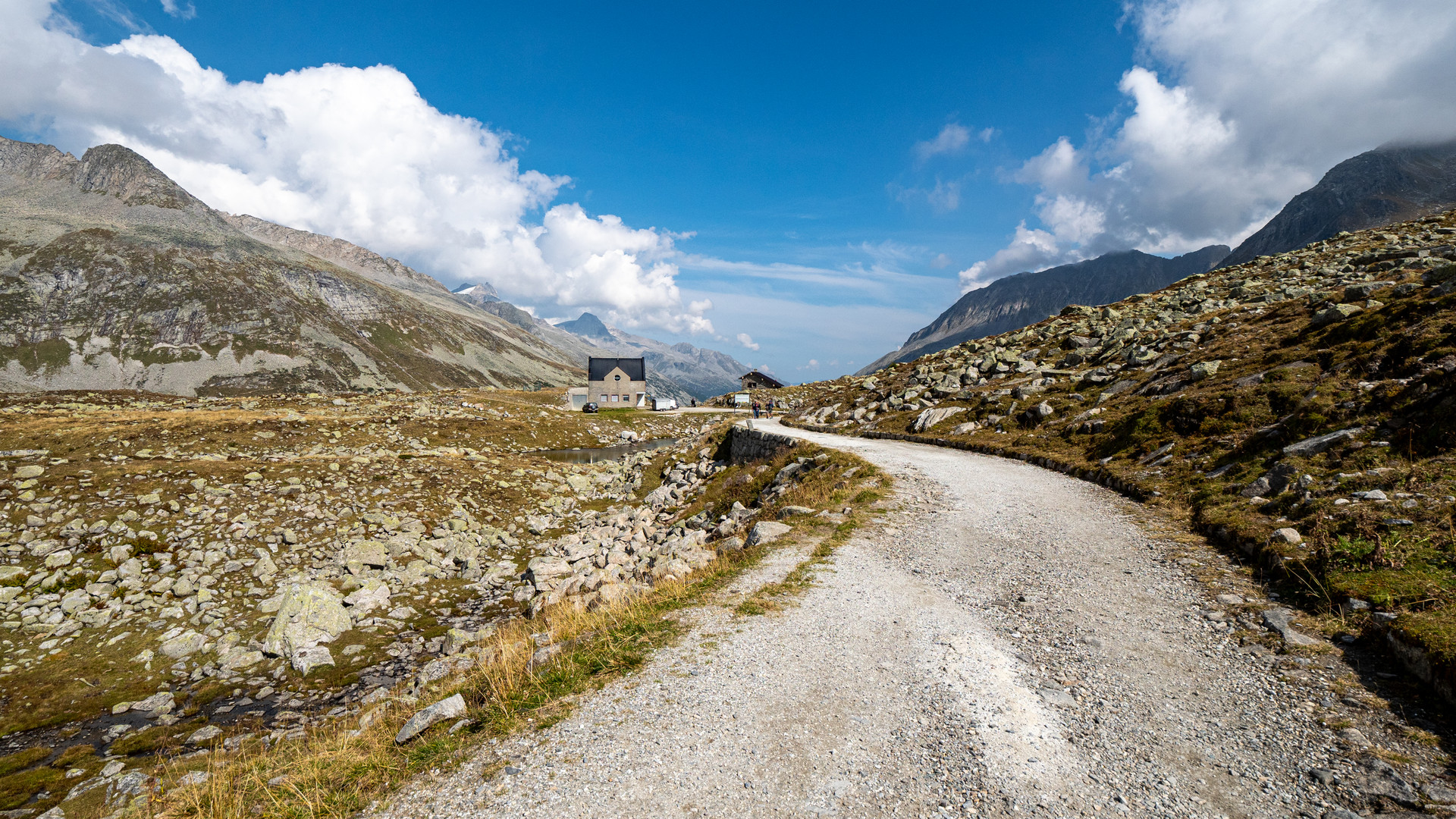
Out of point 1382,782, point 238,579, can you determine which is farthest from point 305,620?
point 1382,782

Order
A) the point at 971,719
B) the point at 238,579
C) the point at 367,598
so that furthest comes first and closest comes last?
1. the point at 238,579
2. the point at 367,598
3. the point at 971,719

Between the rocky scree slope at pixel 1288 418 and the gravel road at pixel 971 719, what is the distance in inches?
57.4

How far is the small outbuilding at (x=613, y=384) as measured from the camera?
4045 inches

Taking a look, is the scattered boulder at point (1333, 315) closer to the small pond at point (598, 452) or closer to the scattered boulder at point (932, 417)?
the scattered boulder at point (932, 417)

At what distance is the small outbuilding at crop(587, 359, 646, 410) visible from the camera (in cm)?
10275

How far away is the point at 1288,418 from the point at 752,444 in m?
25.9

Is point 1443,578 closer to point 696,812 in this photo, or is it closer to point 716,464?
point 696,812

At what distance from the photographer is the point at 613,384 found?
10325 cm

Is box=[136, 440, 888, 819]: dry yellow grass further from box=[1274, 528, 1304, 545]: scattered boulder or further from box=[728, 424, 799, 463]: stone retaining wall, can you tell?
box=[728, 424, 799, 463]: stone retaining wall

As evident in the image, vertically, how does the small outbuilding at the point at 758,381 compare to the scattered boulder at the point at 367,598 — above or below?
above

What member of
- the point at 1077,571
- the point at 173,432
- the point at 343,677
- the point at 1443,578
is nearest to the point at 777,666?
the point at 1077,571

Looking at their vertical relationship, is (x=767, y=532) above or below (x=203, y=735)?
above

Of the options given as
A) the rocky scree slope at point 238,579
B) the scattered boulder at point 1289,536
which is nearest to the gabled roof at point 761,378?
the rocky scree slope at point 238,579

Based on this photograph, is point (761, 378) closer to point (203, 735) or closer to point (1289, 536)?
point (203, 735)
